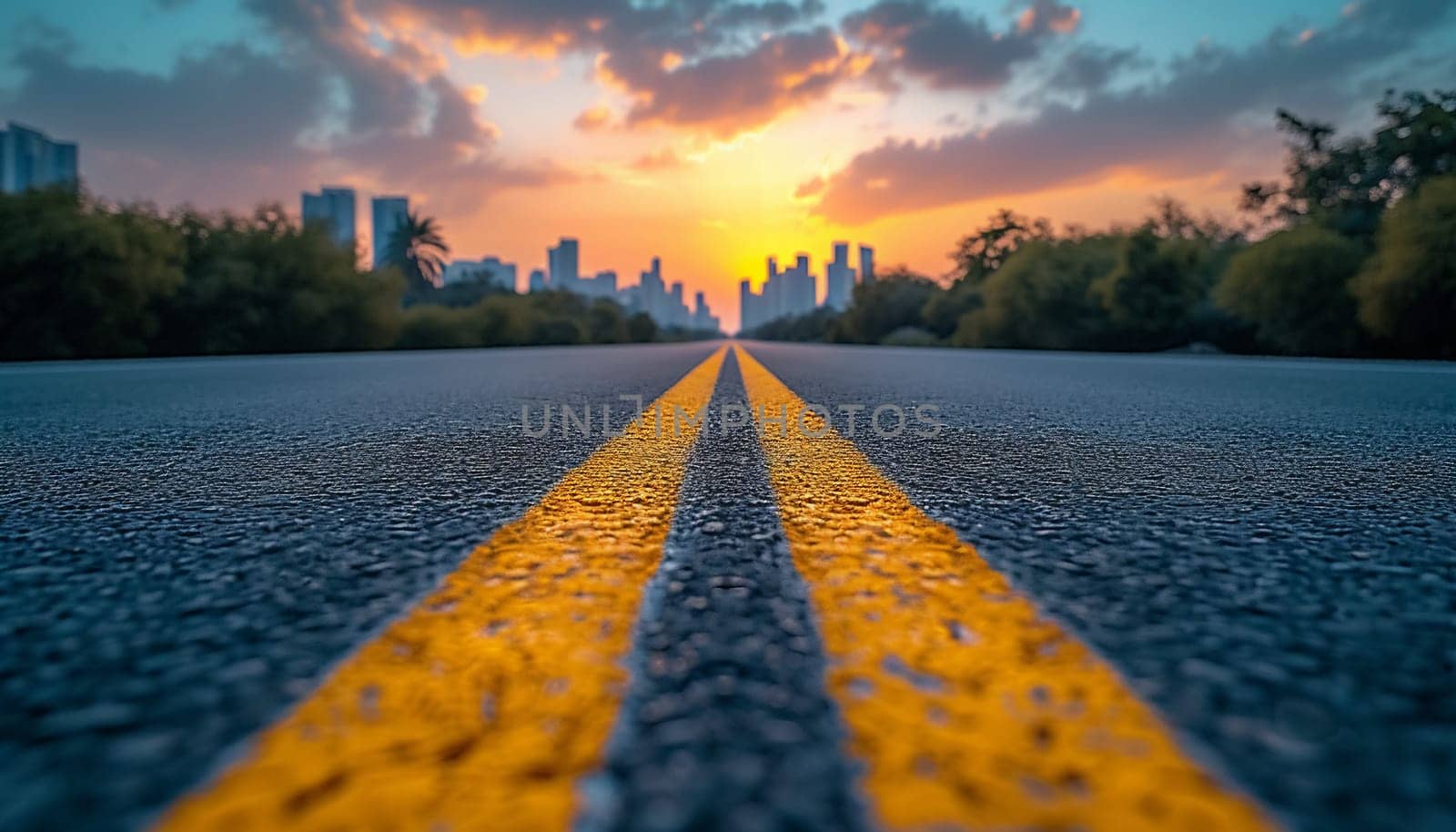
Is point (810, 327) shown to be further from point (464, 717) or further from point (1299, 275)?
point (464, 717)

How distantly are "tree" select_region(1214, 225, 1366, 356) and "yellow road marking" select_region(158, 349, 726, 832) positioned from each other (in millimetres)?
31197

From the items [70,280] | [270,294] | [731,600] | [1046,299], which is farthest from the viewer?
[1046,299]

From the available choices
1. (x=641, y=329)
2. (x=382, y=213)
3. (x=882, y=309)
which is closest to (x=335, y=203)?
(x=382, y=213)

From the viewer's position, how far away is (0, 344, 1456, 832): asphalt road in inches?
31.9

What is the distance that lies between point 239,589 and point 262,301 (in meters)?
31.6

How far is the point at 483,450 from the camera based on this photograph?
11.6 ft

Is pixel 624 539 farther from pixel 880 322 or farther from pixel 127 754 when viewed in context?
pixel 880 322

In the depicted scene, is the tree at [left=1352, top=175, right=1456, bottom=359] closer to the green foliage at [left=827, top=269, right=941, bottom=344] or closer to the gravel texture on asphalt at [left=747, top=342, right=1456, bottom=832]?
the gravel texture on asphalt at [left=747, top=342, right=1456, bottom=832]

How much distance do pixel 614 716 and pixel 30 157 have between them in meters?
204

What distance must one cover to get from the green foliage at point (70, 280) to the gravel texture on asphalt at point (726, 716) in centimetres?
2516

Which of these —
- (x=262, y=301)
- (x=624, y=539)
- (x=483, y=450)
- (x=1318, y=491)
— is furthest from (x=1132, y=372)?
(x=262, y=301)

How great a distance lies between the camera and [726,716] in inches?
36.5

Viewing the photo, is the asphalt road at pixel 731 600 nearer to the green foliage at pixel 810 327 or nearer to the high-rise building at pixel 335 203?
the green foliage at pixel 810 327

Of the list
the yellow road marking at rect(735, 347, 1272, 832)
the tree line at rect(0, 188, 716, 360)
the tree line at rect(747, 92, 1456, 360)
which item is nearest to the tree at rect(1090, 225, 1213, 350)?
the tree line at rect(747, 92, 1456, 360)
